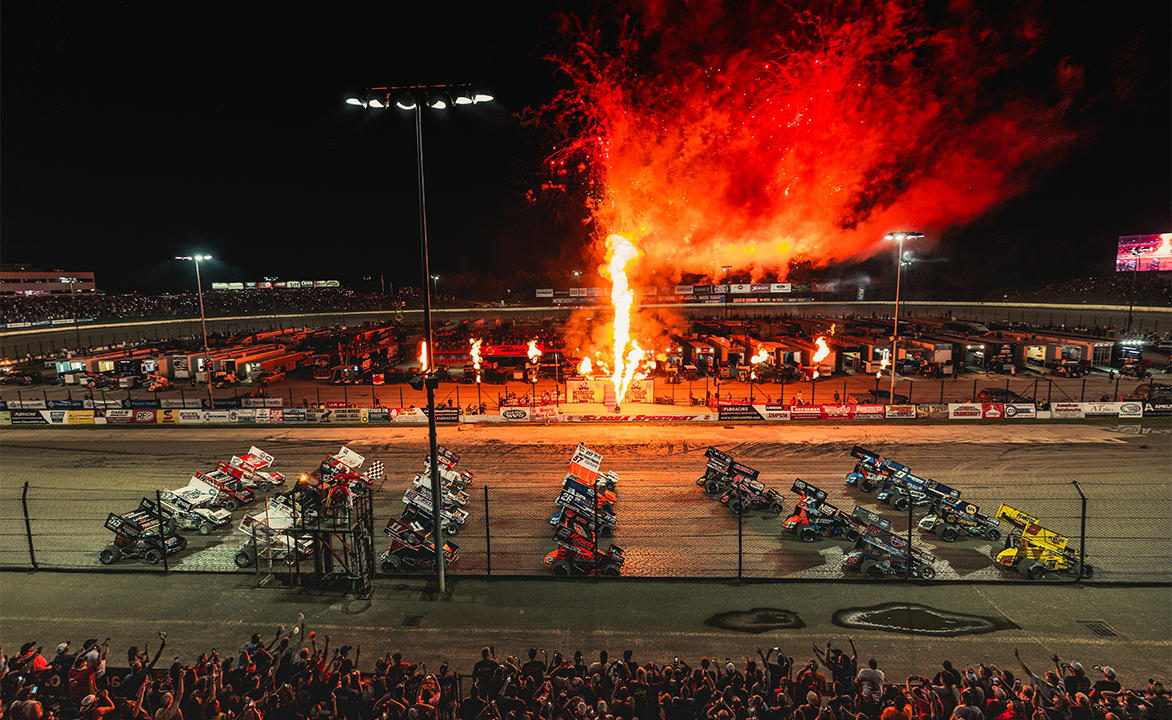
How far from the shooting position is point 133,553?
15164mm

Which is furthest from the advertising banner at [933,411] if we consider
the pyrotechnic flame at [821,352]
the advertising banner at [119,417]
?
the advertising banner at [119,417]

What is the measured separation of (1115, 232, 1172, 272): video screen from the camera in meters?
66.4

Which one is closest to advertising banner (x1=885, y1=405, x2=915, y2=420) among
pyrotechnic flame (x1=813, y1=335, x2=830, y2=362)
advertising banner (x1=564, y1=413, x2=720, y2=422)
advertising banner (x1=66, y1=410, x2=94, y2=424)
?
advertising banner (x1=564, y1=413, x2=720, y2=422)

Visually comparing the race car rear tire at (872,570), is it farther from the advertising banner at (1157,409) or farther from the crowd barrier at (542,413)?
the advertising banner at (1157,409)

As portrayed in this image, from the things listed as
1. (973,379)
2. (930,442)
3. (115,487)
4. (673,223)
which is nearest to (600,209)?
(673,223)

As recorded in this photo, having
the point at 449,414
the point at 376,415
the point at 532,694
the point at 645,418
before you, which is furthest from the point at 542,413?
the point at 532,694

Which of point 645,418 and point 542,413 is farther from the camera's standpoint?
point 542,413

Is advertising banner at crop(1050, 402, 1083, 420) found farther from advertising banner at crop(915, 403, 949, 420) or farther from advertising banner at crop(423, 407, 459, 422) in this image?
advertising banner at crop(423, 407, 459, 422)

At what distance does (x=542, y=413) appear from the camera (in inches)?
1254

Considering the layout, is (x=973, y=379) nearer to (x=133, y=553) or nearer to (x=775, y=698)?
(x=775, y=698)

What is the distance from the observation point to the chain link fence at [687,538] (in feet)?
46.3

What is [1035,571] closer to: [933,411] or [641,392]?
[933,411]

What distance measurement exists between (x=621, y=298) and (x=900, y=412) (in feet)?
58.6

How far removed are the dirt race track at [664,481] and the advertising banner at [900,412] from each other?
64.7 inches
